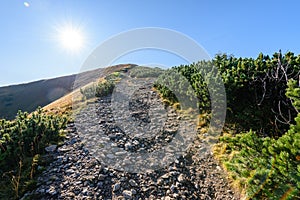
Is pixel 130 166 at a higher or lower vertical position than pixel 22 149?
lower

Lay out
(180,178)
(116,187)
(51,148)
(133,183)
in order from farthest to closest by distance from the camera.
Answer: (51,148), (180,178), (133,183), (116,187)

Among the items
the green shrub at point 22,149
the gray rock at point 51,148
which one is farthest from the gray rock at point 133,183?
the gray rock at point 51,148

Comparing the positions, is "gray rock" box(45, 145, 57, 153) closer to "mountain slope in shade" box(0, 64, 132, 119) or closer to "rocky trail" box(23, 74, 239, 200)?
"rocky trail" box(23, 74, 239, 200)

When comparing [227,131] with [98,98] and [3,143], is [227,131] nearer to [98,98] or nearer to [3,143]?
[3,143]

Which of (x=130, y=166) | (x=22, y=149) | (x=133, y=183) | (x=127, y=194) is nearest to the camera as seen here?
(x=127, y=194)

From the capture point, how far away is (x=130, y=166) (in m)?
5.27

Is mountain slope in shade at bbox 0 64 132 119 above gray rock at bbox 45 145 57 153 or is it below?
above

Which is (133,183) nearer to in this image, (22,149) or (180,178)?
(180,178)

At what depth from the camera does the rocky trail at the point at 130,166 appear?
434 cm

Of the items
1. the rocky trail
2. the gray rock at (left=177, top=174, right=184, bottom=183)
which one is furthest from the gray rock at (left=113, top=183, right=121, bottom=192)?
the gray rock at (left=177, top=174, right=184, bottom=183)

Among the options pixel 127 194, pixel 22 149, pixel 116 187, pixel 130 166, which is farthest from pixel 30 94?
pixel 127 194

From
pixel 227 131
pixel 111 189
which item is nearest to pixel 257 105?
pixel 227 131

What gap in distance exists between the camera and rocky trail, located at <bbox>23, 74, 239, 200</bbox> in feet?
14.3

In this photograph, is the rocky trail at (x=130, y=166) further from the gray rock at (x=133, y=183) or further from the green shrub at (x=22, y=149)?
the green shrub at (x=22, y=149)
